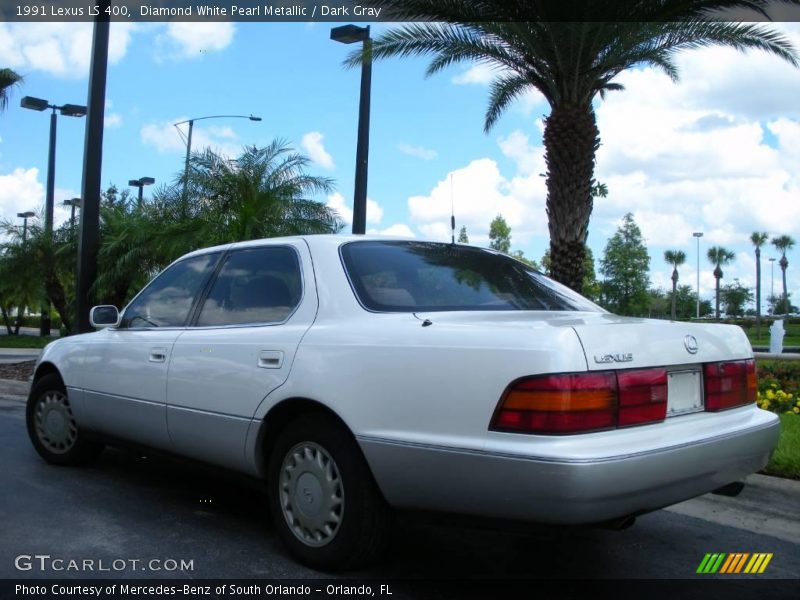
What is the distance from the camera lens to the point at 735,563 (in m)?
3.89

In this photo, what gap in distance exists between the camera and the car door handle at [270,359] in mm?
3752

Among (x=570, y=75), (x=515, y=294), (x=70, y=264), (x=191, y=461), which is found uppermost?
(x=570, y=75)

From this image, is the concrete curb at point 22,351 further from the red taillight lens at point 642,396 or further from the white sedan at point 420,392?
the red taillight lens at point 642,396

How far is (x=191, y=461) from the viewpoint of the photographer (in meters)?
4.35

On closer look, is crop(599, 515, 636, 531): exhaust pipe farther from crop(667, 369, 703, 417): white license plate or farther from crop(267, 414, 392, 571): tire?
crop(267, 414, 392, 571): tire

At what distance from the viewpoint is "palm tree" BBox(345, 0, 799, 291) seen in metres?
9.08

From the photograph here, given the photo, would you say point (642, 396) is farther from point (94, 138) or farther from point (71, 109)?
point (71, 109)

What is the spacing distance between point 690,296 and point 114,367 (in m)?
80.5

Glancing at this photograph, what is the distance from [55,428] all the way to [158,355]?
1.62 m

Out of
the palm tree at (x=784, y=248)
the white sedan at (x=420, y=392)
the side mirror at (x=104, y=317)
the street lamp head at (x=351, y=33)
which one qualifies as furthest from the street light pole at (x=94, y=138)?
the palm tree at (x=784, y=248)

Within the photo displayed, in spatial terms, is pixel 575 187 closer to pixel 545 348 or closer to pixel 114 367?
pixel 114 367

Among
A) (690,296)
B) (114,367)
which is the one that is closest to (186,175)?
(114,367)

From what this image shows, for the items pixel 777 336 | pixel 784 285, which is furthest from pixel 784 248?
pixel 777 336

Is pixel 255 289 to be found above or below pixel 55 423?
above
